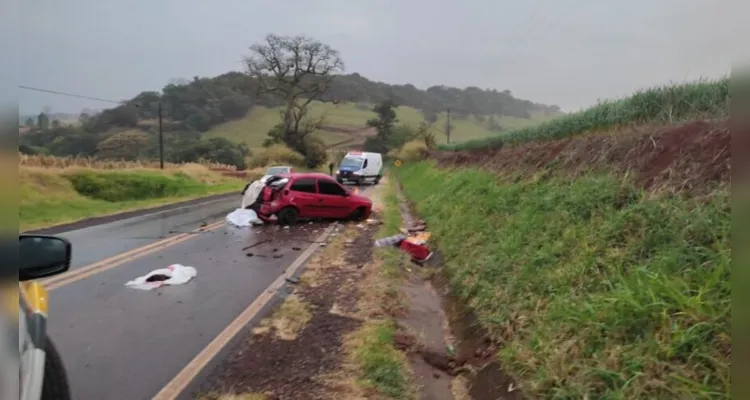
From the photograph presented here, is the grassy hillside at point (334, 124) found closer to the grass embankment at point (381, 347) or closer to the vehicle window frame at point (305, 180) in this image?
the vehicle window frame at point (305, 180)

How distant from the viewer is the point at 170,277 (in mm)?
8211

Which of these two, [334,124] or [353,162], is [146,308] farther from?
[334,124]

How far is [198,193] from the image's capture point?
2939cm

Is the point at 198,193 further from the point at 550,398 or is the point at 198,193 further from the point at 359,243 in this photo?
the point at 550,398

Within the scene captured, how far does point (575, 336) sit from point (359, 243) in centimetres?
835

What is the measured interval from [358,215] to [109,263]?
8.64 m

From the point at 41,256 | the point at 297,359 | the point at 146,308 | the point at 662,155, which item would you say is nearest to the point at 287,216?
the point at 146,308

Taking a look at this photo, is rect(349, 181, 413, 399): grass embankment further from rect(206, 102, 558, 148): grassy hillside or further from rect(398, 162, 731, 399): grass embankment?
rect(206, 102, 558, 148): grassy hillside

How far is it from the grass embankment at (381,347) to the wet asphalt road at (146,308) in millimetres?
1627

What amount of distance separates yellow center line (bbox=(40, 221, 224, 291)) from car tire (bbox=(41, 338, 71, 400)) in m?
5.77

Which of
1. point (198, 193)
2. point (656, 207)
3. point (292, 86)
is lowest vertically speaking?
point (198, 193)

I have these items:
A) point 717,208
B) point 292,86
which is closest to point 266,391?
point 717,208

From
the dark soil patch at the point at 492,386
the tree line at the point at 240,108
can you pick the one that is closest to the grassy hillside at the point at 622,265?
the dark soil patch at the point at 492,386

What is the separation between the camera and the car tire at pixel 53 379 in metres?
2.24
